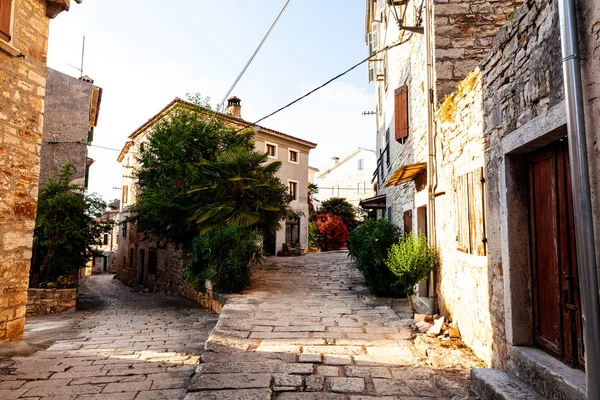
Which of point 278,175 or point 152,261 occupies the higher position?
point 278,175

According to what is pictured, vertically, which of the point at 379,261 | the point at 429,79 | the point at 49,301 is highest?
the point at 429,79

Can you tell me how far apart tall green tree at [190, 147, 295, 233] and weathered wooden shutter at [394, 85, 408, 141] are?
383 centimetres

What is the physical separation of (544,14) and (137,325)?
25.7 feet

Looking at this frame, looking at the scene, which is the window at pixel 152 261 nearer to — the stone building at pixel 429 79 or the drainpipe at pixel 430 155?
the stone building at pixel 429 79

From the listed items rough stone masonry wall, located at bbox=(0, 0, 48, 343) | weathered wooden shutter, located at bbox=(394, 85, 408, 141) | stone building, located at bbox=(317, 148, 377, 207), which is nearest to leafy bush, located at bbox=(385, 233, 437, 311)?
weathered wooden shutter, located at bbox=(394, 85, 408, 141)

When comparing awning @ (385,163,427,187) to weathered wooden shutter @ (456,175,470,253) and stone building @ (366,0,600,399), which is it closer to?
weathered wooden shutter @ (456,175,470,253)

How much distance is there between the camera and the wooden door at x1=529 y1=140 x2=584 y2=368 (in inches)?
109

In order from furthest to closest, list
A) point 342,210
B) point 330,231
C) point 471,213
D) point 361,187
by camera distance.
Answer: point 361,187, point 342,210, point 330,231, point 471,213

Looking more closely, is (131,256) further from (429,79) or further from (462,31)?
(462,31)

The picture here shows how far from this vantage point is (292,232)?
20.8 metres

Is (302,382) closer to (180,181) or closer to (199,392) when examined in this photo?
(199,392)

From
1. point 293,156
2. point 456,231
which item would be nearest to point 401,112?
point 456,231

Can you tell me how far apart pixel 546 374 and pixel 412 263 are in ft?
10.3

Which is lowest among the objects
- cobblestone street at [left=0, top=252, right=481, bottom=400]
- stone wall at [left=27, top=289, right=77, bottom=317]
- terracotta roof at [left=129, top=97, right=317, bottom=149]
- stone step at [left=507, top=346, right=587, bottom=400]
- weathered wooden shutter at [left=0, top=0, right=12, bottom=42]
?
stone wall at [left=27, top=289, right=77, bottom=317]
